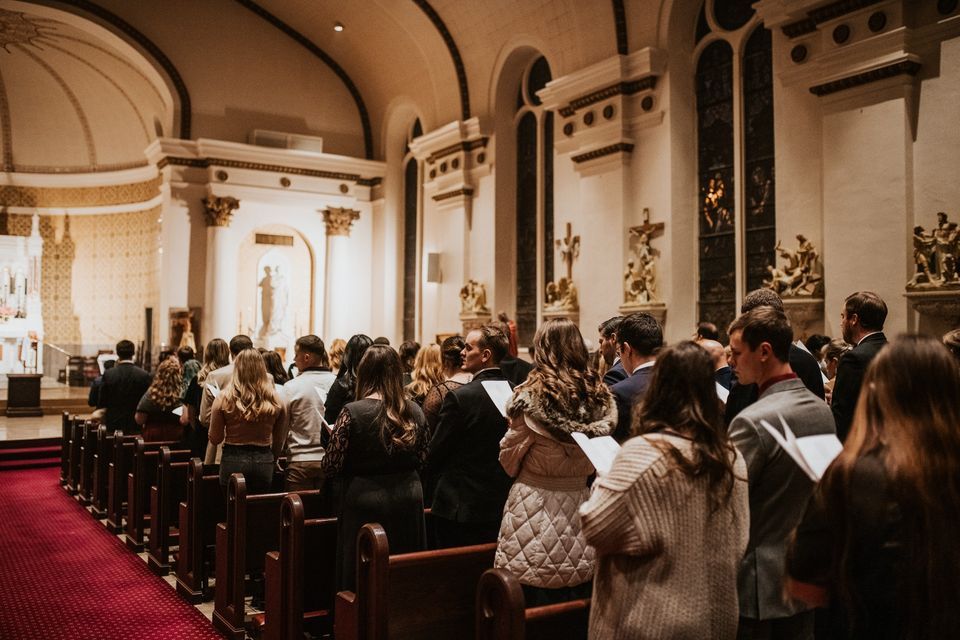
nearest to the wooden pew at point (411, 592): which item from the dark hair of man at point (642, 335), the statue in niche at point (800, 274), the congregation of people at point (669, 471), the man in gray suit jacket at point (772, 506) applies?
the congregation of people at point (669, 471)

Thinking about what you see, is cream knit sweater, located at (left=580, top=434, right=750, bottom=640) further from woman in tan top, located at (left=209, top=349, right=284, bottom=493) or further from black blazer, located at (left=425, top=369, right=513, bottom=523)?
woman in tan top, located at (left=209, top=349, right=284, bottom=493)

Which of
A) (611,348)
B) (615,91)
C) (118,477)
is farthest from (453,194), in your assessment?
(611,348)

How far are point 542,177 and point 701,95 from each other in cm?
347

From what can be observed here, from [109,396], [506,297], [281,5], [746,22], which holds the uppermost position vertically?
[281,5]

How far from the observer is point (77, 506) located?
8.74 m

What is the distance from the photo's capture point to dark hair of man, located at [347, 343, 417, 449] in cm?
378

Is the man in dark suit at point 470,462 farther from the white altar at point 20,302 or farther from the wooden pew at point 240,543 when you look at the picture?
the white altar at point 20,302

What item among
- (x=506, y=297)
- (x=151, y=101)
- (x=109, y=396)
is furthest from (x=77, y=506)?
(x=151, y=101)

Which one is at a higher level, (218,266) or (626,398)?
(218,266)

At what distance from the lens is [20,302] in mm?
19312

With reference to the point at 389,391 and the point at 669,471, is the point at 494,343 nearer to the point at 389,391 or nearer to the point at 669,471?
the point at 389,391

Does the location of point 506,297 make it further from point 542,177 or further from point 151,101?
point 151,101

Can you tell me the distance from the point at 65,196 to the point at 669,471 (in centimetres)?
2109

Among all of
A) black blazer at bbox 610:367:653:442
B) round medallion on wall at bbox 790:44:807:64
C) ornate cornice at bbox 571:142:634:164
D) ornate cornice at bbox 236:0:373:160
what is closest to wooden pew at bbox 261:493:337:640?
black blazer at bbox 610:367:653:442
